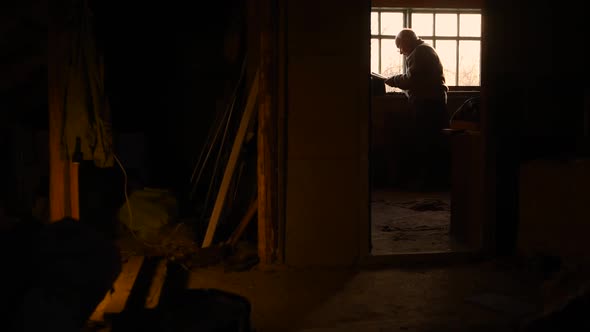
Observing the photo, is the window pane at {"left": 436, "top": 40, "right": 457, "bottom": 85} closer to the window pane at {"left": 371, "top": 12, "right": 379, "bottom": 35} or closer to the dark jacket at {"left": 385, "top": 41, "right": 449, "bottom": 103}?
the window pane at {"left": 371, "top": 12, "right": 379, "bottom": 35}

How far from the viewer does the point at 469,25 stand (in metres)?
10.1

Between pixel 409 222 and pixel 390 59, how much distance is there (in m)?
3.78

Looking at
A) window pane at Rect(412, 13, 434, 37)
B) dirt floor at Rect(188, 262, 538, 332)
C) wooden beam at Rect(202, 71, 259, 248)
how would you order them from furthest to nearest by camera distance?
window pane at Rect(412, 13, 434, 37) → wooden beam at Rect(202, 71, 259, 248) → dirt floor at Rect(188, 262, 538, 332)

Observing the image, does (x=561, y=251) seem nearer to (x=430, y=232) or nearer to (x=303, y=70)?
(x=430, y=232)

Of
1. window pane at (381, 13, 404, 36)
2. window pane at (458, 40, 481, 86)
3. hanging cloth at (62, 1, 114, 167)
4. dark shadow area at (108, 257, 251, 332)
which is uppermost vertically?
window pane at (381, 13, 404, 36)

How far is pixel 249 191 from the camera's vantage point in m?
5.95

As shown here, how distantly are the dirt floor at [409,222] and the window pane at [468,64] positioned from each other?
2.16m

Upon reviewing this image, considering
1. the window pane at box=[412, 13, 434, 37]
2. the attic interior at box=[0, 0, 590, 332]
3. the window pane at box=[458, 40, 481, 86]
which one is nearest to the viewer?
the attic interior at box=[0, 0, 590, 332]

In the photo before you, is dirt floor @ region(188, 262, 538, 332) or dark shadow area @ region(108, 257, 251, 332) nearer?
dark shadow area @ region(108, 257, 251, 332)

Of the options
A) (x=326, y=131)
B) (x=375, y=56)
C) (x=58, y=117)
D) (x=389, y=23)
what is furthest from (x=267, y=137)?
(x=389, y=23)

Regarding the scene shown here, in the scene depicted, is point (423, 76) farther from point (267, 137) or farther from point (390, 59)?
point (267, 137)

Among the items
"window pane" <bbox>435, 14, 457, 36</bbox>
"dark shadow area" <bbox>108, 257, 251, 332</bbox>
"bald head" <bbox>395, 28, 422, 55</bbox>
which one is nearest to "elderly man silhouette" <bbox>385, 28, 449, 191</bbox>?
"bald head" <bbox>395, 28, 422, 55</bbox>

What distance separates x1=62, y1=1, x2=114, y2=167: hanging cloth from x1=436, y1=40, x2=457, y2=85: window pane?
6.63 meters

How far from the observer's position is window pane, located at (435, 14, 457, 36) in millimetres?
10023
